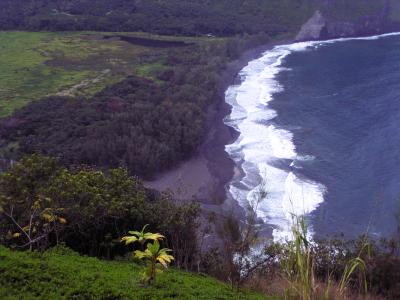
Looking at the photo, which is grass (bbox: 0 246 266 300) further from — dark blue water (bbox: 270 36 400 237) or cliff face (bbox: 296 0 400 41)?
cliff face (bbox: 296 0 400 41)

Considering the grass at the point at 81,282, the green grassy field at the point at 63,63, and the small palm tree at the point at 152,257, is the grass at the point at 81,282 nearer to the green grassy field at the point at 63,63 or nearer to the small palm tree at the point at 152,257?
the small palm tree at the point at 152,257

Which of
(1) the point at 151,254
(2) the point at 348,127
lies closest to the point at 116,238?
(1) the point at 151,254

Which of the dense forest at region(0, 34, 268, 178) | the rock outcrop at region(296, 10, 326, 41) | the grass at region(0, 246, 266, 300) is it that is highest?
the grass at region(0, 246, 266, 300)

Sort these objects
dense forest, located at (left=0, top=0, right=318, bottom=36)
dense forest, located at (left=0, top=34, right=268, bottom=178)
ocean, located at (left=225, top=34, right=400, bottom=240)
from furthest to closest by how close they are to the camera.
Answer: dense forest, located at (left=0, top=0, right=318, bottom=36), dense forest, located at (left=0, top=34, right=268, bottom=178), ocean, located at (left=225, top=34, right=400, bottom=240)

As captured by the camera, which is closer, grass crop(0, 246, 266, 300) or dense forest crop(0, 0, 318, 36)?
grass crop(0, 246, 266, 300)

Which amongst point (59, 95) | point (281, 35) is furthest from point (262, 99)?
point (281, 35)

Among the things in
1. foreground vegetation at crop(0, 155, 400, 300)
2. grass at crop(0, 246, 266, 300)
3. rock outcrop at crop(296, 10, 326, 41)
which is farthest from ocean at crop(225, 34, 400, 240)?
rock outcrop at crop(296, 10, 326, 41)
